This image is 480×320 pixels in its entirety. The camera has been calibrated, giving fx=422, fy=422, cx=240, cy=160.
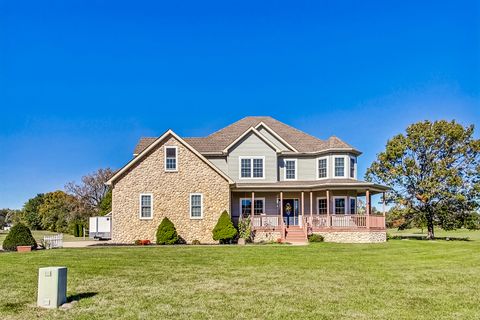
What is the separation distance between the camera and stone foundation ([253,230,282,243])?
26.1 meters

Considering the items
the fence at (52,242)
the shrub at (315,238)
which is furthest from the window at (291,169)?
the fence at (52,242)

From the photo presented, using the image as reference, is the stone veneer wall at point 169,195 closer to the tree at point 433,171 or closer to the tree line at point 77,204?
the tree at point 433,171

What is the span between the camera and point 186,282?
444 inches

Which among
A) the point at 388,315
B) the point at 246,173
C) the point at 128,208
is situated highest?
the point at 246,173

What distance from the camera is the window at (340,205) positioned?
92.7 ft

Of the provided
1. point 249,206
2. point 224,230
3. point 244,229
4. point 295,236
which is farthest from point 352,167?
point 224,230

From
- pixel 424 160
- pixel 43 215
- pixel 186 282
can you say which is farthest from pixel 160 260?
pixel 43 215

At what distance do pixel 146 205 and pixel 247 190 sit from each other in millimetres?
6468

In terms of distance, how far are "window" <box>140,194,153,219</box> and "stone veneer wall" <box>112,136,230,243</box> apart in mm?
240

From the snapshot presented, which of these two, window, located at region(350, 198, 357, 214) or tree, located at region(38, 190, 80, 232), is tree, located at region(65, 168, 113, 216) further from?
window, located at region(350, 198, 357, 214)

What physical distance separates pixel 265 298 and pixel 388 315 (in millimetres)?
2627

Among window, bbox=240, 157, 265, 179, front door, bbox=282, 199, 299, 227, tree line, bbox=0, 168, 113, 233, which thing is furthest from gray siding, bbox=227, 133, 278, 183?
tree line, bbox=0, 168, 113, 233

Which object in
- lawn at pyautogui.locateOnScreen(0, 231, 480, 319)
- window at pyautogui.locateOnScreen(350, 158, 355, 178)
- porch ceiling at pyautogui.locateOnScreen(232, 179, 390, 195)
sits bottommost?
lawn at pyautogui.locateOnScreen(0, 231, 480, 319)

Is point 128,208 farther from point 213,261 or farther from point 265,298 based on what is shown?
point 265,298
